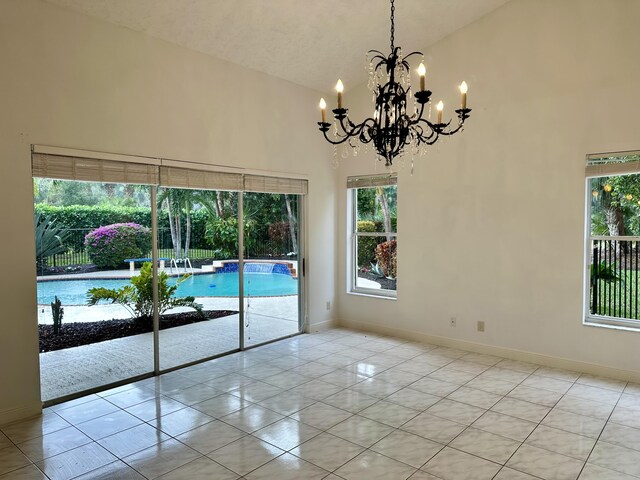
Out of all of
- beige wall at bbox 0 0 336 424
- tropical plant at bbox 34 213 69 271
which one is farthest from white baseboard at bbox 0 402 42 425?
tropical plant at bbox 34 213 69 271

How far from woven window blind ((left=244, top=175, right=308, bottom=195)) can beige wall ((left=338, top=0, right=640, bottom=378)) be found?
129 centimetres

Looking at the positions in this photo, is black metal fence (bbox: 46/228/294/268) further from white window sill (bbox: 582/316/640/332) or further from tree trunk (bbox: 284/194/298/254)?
white window sill (bbox: 582/316/640/332)

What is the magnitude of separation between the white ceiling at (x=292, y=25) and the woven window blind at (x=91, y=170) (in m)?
1.24

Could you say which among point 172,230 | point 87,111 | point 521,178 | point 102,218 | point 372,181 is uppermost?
point 87,111

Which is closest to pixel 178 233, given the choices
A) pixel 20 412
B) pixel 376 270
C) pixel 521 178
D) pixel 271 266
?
pixel 271 266

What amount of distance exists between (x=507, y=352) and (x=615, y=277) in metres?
1.32

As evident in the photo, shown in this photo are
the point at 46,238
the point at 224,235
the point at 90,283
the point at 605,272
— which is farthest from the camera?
the point at 224,235

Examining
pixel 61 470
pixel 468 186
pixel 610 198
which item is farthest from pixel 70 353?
pixel 610 198

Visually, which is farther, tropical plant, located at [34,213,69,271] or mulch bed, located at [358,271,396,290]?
mulch bed, located at [358,271,396,290]

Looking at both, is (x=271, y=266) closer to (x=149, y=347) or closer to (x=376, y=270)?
(x=376, y=270)

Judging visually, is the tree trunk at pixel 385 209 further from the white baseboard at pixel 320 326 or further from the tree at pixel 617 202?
the tree at pixel 617 202

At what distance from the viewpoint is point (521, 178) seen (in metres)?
4.71

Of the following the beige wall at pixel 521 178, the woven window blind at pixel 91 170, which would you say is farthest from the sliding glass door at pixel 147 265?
the beige wall at pixel 521 178

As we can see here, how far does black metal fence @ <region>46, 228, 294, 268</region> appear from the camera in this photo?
388cm
